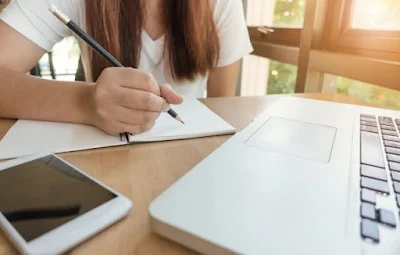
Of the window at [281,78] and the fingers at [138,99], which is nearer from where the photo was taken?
the fingers at [138,99]

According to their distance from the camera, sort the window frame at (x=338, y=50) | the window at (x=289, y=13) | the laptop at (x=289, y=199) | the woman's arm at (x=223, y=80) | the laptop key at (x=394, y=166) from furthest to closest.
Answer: the window at (x=289, y=13), the woman's arm at (x=223, y=80), the window frame at (x=338, y=50), the laptop key at (x=394, y=166), the laptop at (x=289, y=199)

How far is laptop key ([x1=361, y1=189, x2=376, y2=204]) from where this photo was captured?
0.24 metres

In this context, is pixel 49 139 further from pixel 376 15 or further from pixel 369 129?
pixel 376 15

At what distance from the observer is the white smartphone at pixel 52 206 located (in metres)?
0.21

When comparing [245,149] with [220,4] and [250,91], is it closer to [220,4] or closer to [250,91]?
[220,4]

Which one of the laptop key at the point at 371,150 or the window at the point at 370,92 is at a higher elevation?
the laptop key at the point at 371,150

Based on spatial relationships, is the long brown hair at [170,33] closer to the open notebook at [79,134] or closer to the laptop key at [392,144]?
the open notebook at [79,134]

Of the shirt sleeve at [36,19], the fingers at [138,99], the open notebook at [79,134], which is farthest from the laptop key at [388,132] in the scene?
the shirt sleeve at [36,19]

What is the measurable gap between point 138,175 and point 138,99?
0.38ft

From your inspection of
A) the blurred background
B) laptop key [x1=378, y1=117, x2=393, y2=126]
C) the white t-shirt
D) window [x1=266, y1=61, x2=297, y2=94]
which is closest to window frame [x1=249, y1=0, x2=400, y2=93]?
the blurred background

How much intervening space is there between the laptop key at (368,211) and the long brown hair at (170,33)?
59 centimetres

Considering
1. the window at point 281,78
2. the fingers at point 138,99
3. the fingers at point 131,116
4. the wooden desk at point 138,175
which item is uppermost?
the fingers at point 138,99

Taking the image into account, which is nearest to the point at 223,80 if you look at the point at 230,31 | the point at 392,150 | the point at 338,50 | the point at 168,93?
the point at 230,31

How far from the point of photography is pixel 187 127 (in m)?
0.47
